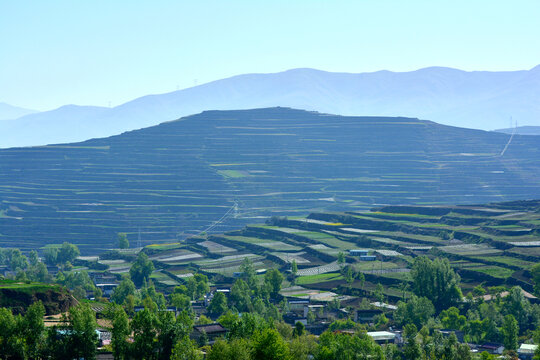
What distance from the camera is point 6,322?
74500mm

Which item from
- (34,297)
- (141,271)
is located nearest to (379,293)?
(34,297)

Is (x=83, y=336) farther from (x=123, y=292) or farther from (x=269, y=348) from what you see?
(x=123, y=292)

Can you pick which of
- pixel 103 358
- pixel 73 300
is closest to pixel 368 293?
pixel 73 300

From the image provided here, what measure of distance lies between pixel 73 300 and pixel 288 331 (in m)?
25.6

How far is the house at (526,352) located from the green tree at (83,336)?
154 feet

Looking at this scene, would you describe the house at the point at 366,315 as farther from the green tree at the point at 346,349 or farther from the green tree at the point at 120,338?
the green tree at the point at 120,338

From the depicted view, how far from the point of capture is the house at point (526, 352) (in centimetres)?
9500

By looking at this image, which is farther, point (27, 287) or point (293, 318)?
point (293, 318)

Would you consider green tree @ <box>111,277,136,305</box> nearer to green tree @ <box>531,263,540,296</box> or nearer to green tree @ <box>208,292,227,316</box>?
green tree @ <box>208,292,227,316</box>

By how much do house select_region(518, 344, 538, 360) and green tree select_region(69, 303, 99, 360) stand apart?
154 feet

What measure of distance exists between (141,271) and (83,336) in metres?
88.3

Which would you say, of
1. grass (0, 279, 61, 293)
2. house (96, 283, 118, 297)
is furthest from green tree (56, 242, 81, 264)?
grass (0, 279, 61, 293)

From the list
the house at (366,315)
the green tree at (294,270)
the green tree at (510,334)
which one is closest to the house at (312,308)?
the house at (366,315)

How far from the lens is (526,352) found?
95.8 m
